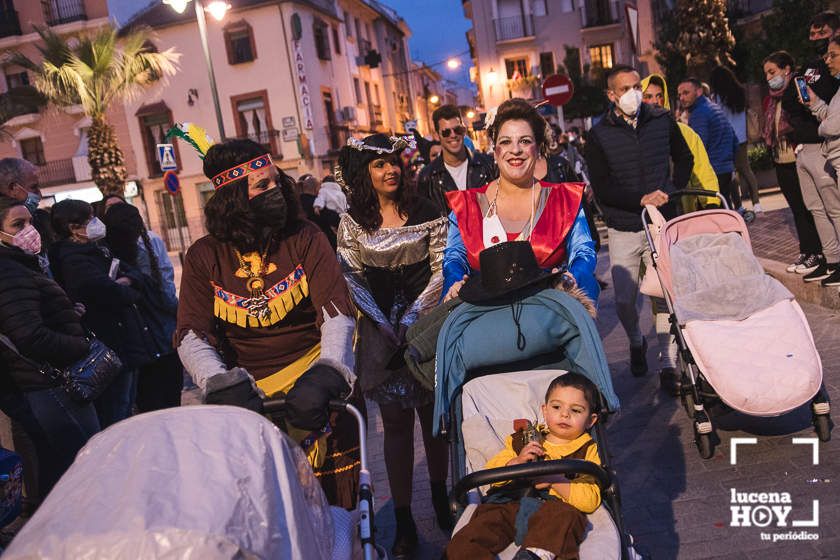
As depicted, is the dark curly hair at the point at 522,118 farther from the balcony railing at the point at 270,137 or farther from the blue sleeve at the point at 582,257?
the balcony railing at the point at 270,137

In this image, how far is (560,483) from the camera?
283 centimetres

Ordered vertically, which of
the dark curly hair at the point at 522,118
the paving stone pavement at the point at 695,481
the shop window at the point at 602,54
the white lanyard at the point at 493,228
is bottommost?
the paving stone pavement at the point at 695,481

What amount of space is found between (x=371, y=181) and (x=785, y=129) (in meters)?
4.92

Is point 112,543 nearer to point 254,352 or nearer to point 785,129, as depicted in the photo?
point 254,352

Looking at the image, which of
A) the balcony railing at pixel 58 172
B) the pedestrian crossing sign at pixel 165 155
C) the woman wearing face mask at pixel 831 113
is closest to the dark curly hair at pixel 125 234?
the woman wearing face mask at pixel 831 113

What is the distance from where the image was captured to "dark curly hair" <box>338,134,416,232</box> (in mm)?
4137

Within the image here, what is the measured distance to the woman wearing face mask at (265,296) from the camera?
10.2 ft

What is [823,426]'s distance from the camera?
4410 millimetres

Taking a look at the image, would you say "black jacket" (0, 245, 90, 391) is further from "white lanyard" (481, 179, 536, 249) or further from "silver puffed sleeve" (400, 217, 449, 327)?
"white lanyard" (481, 179, 536, 249)

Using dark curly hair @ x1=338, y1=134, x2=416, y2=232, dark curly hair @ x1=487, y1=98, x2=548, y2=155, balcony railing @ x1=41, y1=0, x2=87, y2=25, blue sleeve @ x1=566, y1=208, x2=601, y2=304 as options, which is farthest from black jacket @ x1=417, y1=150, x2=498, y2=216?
balcony railing @ x1=41, y1=0, x2=87, y2=25

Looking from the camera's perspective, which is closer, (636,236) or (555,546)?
(555,546)

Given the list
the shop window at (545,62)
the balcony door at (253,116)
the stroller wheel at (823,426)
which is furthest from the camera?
the shop window at (545,62)

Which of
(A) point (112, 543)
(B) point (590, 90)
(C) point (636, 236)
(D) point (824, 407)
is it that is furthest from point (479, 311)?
(B) point (590, 90)

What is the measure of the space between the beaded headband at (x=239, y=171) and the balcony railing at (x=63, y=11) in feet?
125
